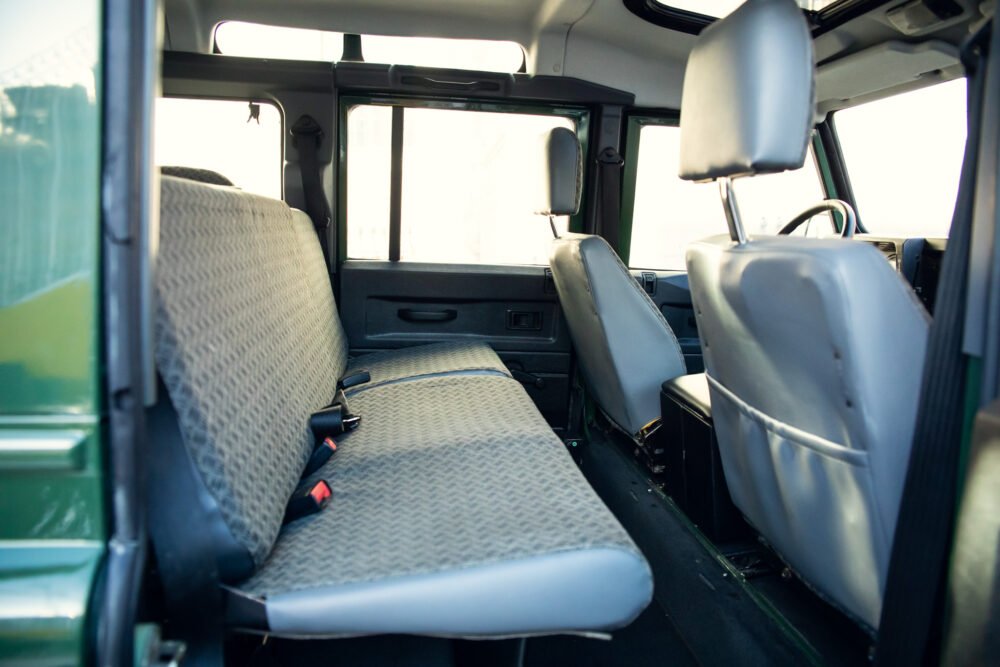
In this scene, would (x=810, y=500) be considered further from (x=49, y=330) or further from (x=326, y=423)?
(x=49, y=330)

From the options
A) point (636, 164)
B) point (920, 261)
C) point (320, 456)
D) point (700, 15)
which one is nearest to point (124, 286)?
point (320, 456)

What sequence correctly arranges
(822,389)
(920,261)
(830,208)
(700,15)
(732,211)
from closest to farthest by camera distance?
1. (822,389)
2. (732,211)
3. (830,208)
4. (920,261)
5. (700,15)

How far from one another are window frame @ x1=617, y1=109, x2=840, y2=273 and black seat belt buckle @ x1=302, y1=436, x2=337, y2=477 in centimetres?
195

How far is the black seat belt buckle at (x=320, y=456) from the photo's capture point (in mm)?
1594

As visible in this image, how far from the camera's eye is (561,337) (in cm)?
320

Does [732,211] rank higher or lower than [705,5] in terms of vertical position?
lower

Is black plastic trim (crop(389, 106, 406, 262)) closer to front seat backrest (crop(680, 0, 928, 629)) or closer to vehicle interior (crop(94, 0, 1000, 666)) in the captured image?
vehicle interior (crop(94, 0, 1000, 666))

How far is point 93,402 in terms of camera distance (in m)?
0.87

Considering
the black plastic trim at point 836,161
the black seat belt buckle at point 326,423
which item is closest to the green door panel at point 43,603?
the black seat belt buckle at point 326,423

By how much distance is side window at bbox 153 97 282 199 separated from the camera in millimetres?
2832

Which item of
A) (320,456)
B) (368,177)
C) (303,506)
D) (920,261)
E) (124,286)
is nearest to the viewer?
(124,286)

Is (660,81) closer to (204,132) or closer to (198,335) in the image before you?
(204,132)

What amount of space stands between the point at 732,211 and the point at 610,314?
2.89ft

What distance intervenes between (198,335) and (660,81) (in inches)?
102
